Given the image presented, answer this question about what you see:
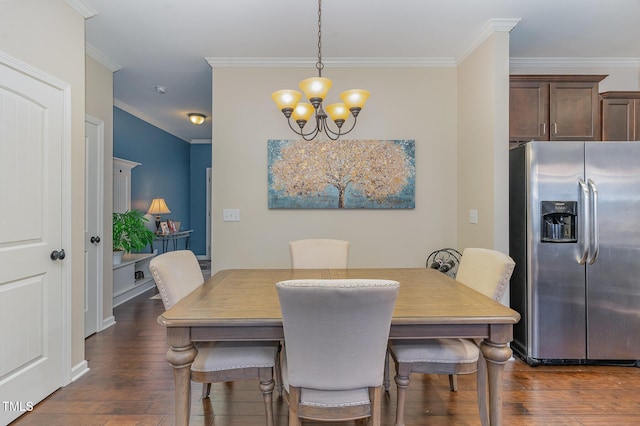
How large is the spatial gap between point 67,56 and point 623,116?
14.8 ft

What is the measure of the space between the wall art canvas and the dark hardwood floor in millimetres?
1683

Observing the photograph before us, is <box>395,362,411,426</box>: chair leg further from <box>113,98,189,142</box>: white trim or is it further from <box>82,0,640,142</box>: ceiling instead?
<box>113,98,189,142</box>: white trim

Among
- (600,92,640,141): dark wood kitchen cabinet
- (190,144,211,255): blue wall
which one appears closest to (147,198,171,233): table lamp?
(190,144,211,255): blue wall

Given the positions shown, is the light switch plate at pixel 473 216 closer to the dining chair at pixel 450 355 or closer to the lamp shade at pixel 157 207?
the dining chair at pixel 450 355

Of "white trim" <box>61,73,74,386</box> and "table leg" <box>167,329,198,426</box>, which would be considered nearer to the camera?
"table leg" <box>167,329,198,426</box>

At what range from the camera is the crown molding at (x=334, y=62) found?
11.5ft

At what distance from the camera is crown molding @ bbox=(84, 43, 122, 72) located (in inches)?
128

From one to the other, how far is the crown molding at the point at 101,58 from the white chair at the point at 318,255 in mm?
2561

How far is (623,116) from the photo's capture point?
325 centimetres

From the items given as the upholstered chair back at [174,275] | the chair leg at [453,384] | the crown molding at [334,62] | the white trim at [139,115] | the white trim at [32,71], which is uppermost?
the crown molding at [334,62]

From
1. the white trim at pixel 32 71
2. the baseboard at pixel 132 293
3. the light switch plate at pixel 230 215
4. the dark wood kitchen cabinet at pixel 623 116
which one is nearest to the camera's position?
the white trim at pixel 32 71

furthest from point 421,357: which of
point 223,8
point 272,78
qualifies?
point 272,78

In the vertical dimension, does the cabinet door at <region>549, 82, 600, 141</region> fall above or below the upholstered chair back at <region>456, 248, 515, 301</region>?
above

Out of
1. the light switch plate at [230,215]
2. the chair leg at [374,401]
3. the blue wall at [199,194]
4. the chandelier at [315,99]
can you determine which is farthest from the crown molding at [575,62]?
the blue wall at [199,194]
